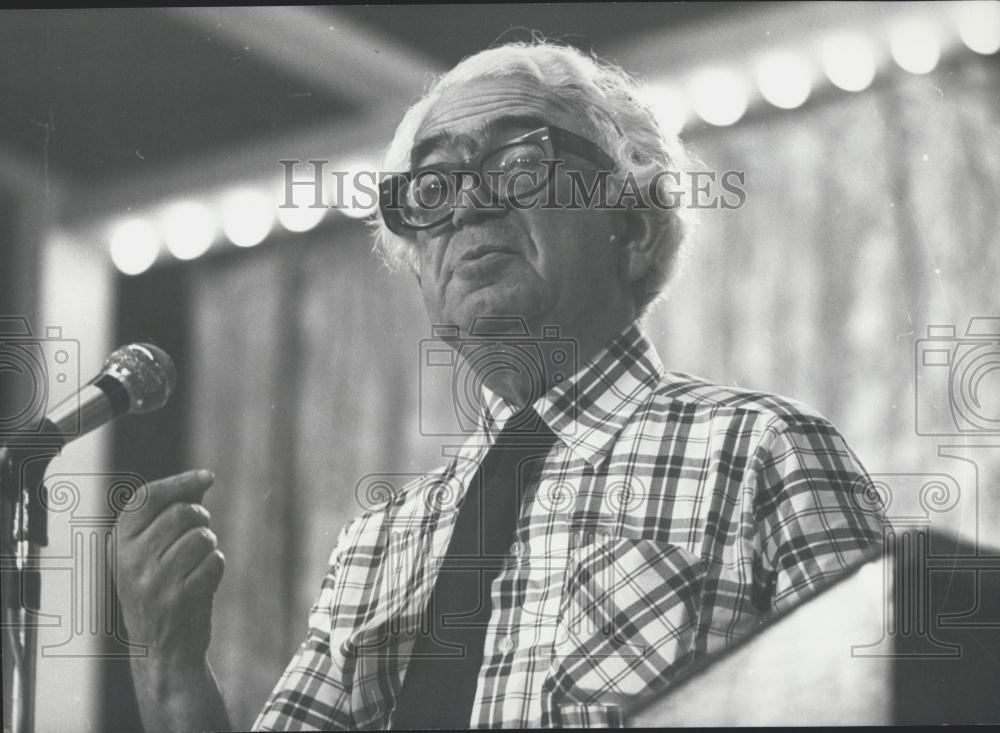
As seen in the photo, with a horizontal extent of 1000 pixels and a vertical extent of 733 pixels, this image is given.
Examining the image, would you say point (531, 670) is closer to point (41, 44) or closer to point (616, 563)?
point (616, 563)

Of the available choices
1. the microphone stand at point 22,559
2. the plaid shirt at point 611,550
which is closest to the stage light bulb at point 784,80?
the plaid shirt at point 611,550

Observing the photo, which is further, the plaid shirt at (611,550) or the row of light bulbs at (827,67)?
the row of light bulbs at (827,67)

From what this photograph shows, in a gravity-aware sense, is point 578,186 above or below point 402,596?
above

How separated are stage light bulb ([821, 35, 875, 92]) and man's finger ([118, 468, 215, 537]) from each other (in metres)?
1.62

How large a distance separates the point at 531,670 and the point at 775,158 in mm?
1208

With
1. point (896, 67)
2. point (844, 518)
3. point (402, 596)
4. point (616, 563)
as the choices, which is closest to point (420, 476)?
point (402, 596)

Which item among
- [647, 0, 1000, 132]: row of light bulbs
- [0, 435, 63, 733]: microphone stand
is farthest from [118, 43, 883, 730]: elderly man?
[0, 435, 63, 733]: microphone stand

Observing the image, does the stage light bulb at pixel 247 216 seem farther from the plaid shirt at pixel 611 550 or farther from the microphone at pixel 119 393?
the plaid shirt at pixel 611 550

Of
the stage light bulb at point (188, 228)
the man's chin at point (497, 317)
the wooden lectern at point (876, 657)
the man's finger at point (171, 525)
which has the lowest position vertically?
the wooden lectern at point (876, 657)

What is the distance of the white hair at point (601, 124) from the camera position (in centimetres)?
242

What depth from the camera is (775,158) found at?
8.02 ft

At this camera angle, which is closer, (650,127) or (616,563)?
(616,563)

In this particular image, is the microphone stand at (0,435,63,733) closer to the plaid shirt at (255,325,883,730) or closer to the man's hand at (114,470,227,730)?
the man's hand at (114,470,227,730)

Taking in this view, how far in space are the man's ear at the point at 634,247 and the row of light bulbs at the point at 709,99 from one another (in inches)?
8.8
